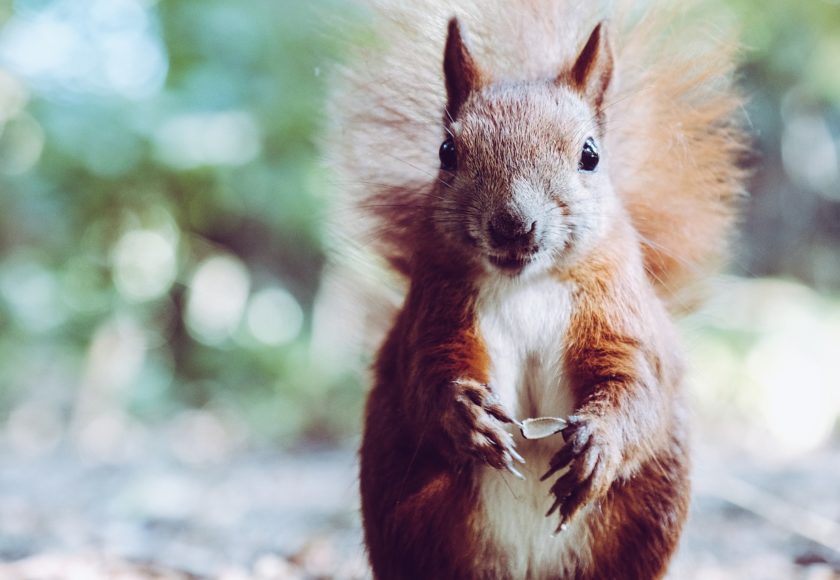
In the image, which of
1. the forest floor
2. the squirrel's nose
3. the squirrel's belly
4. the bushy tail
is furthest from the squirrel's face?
the forest floor

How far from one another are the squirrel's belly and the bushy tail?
1.56ft

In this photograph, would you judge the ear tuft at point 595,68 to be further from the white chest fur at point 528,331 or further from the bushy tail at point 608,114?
the white chest fur at point 528,331

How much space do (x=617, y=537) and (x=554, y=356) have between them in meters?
0.31

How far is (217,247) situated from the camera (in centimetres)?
533

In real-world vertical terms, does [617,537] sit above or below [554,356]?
below

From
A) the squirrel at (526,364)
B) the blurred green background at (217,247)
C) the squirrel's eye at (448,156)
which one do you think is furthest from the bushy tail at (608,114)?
the blurred green background at (217,247)

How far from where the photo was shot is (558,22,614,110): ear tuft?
1.40 meters

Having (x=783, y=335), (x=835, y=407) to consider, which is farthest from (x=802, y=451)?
(x=783, y=335)

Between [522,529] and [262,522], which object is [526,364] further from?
[262,522]

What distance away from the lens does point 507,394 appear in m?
1.35

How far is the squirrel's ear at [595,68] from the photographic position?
140 centimetres

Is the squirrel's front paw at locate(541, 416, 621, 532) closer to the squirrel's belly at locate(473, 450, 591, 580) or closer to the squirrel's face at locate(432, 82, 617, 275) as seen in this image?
the squirrel's belly at locate(473, 450, 591, 580)

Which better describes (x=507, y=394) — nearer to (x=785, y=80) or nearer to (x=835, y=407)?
(x=835, y=407)

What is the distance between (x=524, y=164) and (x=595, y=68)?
263 millimetres
